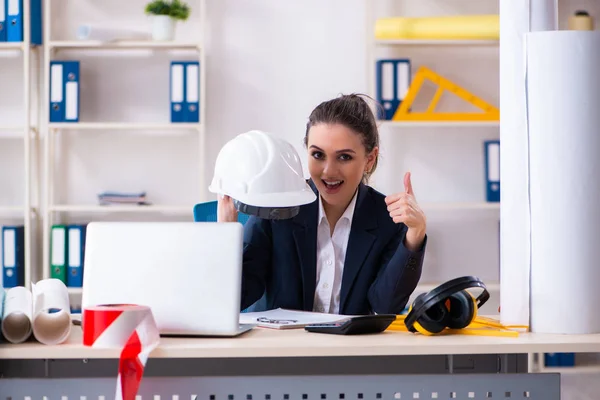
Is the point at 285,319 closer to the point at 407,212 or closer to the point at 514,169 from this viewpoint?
the point at 407,212

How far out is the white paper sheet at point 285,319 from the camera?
157 centimetres

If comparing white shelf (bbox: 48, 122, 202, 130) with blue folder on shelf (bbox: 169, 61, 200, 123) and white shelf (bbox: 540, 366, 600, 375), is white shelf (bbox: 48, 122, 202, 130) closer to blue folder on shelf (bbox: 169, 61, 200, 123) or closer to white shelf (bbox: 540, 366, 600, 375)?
blue folder on shelf (bbox: 169, 61, 200, 123)

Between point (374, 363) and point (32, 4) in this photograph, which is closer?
point (374, 363)

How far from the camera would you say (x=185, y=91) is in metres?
3.86

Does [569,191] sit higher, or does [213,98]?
[213,98]

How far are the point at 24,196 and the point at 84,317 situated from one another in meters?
2.97

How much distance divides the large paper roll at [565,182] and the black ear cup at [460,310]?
0.13 meters

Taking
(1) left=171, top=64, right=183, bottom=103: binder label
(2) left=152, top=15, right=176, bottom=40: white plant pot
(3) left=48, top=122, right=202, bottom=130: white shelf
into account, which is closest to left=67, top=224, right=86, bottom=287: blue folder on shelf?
(3) left=48, top=122, right=202, bottom=130: white shelf

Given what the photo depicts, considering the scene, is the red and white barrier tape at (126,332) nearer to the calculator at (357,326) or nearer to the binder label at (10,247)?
the calculator at (357,326)

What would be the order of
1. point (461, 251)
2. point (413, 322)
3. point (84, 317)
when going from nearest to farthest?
1. point (84, 317)
2. point (413, 322)
3. point (461, 251)

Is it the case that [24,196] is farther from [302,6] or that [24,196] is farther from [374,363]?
[374,363]

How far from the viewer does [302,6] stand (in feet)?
13.5

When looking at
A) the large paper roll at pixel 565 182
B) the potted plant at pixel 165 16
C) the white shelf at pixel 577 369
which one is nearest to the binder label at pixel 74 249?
the potted plant at pixel 165 16

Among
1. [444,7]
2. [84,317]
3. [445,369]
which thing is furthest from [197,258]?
[444,7]
